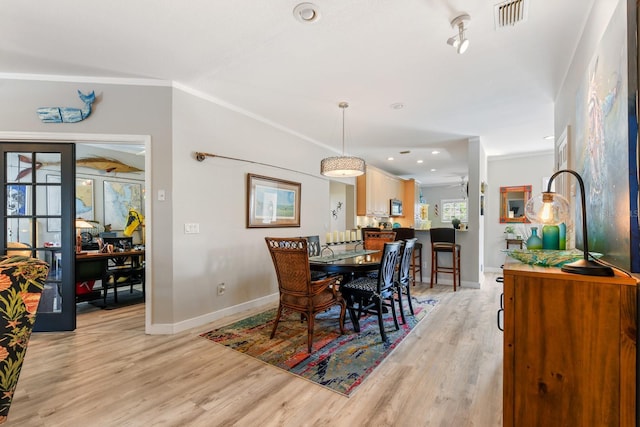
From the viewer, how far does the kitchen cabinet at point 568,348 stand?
3.48 feet

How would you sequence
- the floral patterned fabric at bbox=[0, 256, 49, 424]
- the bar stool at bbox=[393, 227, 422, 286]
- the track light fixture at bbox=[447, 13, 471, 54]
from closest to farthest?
the floral patterned fabric at bbox=[0, 256, 49, 424] → the track light fixture at bbox=[447, 13, 471, 54] → the bar stool at bbox=[393, 227, 422, 286]

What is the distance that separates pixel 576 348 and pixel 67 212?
4030mm

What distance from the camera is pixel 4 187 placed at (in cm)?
297

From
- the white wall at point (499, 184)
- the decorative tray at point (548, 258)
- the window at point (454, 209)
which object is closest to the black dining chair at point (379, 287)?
the decorative tray at point (548, 258)

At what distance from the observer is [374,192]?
6.86 m

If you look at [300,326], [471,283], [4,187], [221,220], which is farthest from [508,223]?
[4,187]

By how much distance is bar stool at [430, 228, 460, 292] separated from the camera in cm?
503

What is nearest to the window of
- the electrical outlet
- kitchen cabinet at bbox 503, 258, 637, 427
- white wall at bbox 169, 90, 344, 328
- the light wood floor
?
white wall at bbox 169, 90, 344, 328

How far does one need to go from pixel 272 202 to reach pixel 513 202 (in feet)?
17.1

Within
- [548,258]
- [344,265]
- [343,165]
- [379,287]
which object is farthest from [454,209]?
[548,258]

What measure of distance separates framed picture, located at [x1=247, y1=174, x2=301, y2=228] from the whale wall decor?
174cm

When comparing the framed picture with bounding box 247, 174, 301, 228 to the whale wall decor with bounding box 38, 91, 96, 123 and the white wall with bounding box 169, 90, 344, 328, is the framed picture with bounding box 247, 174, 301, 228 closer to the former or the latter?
the white wall with bounding box 169, 90, 344, 328

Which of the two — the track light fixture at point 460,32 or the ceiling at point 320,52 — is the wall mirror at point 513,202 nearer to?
the ceiling at point 320,52

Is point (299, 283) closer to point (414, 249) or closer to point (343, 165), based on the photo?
point (343, 165)
